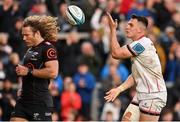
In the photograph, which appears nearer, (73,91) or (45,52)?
(45,52)

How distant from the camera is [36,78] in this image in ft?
33.0

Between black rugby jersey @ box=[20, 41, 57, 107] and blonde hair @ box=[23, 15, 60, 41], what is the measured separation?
0.17m

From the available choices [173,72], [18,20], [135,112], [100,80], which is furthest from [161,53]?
[135,112]

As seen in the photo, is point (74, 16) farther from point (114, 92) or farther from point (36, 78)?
point (114, 92)

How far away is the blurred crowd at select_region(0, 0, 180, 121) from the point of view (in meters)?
15.7

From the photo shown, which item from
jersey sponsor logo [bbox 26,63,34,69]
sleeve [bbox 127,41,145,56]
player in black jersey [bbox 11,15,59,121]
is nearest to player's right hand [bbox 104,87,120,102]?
sleeve [bbox 127,41,145,56]

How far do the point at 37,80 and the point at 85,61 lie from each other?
6365 mm

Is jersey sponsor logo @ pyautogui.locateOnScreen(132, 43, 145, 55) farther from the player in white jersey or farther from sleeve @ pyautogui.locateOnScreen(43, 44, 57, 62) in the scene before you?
sleeve @ pyautogui.locateOnScreen(43, 44, 57, 62)

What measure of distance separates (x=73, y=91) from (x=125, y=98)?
1.22 m

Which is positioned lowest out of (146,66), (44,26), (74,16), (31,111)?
(31,111)

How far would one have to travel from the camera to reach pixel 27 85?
10117 millimetres

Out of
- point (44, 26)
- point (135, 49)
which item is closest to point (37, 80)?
point (44, 26)

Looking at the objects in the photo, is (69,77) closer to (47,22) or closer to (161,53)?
(161,53)

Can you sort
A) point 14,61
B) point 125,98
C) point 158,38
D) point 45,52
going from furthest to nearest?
point 158,38
point 125,98
point 14,61
point 45,52
